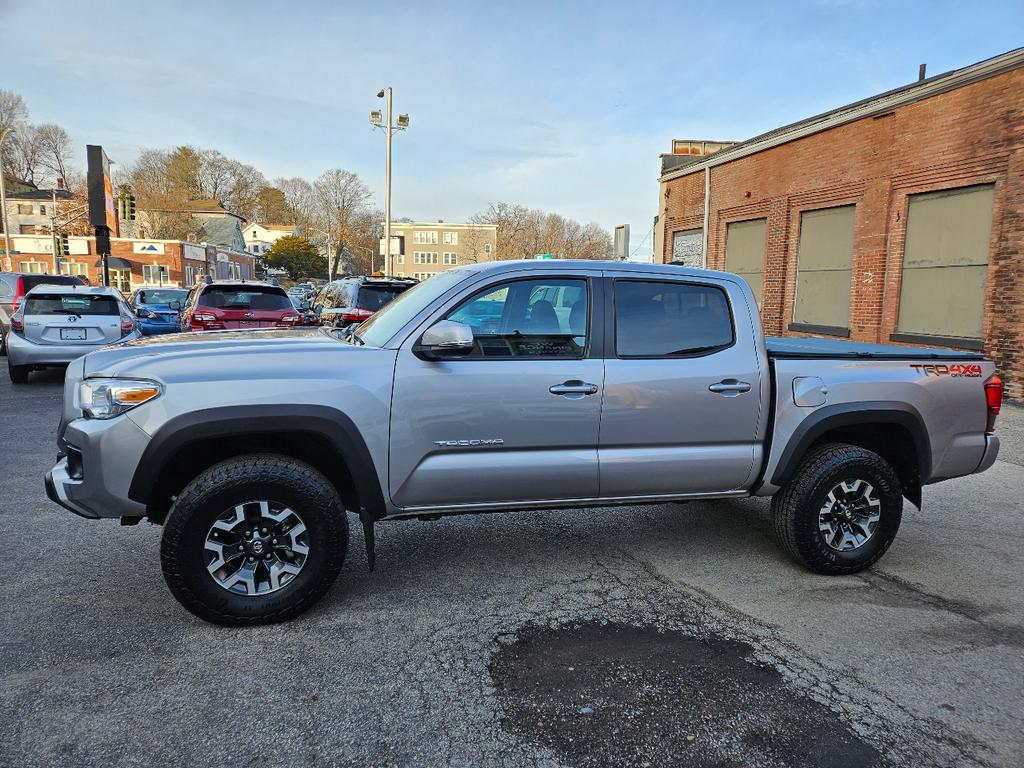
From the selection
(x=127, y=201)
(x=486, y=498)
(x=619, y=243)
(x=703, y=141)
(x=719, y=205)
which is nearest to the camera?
(x=486, y=498)

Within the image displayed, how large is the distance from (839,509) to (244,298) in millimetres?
10499

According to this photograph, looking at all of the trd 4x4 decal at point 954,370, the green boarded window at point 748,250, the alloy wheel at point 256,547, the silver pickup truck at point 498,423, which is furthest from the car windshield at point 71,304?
the green boarded window at point 748,250

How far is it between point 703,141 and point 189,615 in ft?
82.4

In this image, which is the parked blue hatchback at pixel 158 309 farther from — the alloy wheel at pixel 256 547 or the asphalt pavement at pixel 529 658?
the alloy wheel at pixel 256 547

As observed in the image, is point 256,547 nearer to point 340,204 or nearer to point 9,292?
point 9,292

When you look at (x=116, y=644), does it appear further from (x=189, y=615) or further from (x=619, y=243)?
(x=619, y=243)

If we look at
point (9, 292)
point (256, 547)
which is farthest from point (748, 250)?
point (9, 292)

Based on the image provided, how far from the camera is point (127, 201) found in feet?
74.0

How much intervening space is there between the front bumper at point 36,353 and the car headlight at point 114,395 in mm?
8329

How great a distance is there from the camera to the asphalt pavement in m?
2.62

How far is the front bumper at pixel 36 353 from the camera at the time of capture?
420 inches

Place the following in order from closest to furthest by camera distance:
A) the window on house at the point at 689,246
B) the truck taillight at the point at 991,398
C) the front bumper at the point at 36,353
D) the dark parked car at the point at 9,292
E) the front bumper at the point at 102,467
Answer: the front bumper at the point at 102,467, the truck taillight at the point at 991,398, the front bumper at the point at 36,353, the dark parked car at the point at 9,292, the window on house at the point at 689,246

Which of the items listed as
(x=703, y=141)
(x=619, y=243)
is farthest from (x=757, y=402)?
(x=703, y=141)

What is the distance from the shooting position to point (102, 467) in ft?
10.8
